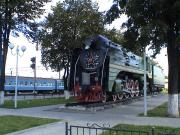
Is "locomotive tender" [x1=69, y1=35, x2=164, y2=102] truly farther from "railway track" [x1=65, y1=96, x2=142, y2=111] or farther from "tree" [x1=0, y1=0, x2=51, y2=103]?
"tree" [x1=0, y1=0, x2=51, y2=103]

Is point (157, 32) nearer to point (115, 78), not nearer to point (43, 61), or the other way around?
point (115, 78)

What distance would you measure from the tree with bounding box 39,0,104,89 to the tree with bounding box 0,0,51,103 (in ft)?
34.2

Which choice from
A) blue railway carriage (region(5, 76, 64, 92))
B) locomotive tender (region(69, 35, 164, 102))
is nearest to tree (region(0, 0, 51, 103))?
locomotive tender (region(69, 35, 164, 102))

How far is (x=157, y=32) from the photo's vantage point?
64.8 ft

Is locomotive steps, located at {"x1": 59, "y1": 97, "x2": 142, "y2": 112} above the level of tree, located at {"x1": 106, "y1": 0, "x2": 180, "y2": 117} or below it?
below

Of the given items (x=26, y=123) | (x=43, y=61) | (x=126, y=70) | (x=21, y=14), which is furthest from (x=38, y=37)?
(x=26, y=123)

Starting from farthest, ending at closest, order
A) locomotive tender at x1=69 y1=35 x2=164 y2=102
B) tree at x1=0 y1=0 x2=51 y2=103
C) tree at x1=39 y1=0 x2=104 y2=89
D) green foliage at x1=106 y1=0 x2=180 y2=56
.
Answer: tree at x1=39 y1=0 x2=104 y2=89, tree at x1=0 y1=0 x2=51 y2=103, locomotive tender at x1=69 y1=35 x2=164 y2=102, green foliage at x1=106 y1=0 x2=180 y2=56

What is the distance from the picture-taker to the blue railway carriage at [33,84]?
2228 inches

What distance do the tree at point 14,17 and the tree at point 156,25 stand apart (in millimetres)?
10227

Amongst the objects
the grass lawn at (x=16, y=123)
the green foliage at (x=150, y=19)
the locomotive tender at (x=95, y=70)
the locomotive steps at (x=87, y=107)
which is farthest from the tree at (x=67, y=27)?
the grass lawn at (x=16, y=123)

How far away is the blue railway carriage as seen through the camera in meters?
56.6

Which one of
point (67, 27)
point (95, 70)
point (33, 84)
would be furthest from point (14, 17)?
point (33, 84)

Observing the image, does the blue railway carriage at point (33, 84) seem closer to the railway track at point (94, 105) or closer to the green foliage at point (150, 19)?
the railway track at point (94, 105)

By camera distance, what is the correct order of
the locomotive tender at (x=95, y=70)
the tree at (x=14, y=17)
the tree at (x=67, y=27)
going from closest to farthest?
the locomotive tender at (x=95, y=70) → the tree at (x=14, y=17) → the tree at (x=67, y=27)
